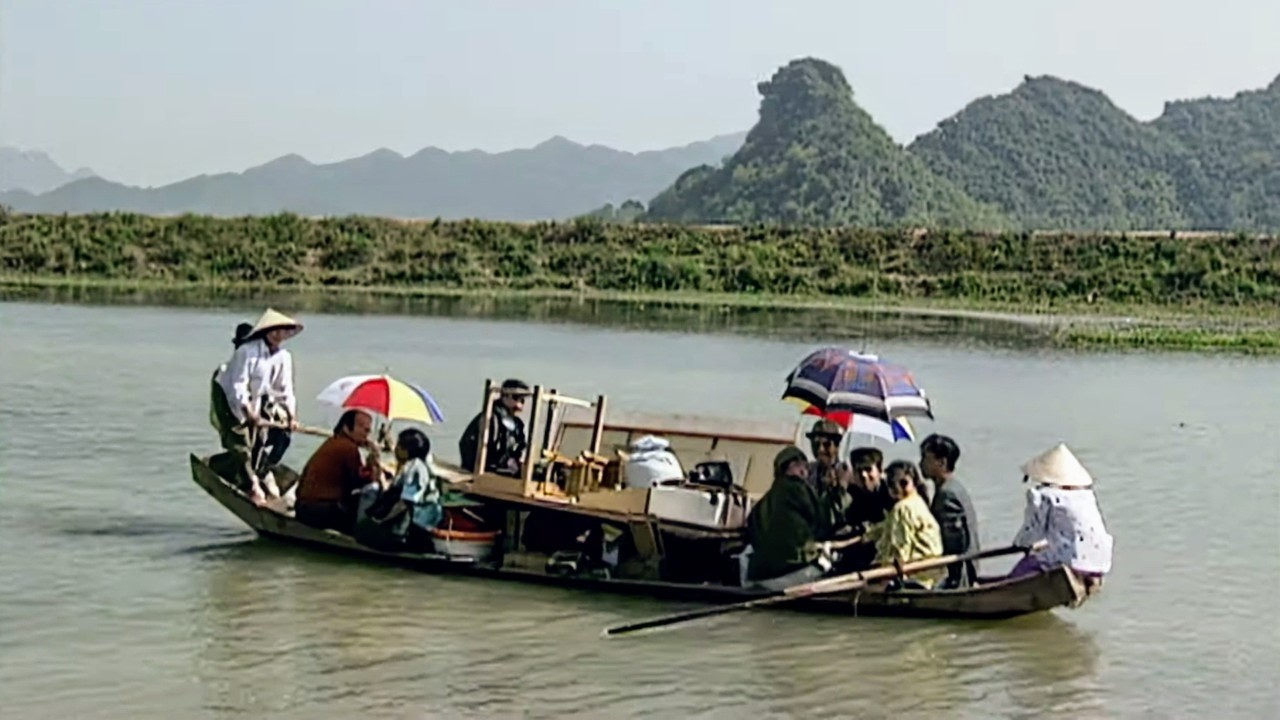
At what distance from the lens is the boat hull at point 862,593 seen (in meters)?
11.5

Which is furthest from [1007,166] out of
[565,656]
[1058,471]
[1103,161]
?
[565,656]

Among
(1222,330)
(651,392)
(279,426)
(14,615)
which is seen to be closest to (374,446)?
(279,426)

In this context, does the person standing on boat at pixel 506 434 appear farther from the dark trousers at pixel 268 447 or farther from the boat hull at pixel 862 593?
the dark trousers at pixel 268 447

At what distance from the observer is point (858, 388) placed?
1258 cm

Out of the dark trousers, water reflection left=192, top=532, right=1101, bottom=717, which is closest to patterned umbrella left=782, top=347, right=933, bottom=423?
water reflection left=192, top=532, right=1101, bottom=717

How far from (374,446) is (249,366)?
1510mm

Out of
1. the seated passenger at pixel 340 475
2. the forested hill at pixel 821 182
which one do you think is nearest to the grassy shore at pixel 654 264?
the seated passenger at pixel 340 475

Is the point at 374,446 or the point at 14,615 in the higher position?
the point at 374,446

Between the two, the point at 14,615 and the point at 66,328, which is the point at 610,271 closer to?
the point at 66,328

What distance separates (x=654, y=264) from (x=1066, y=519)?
138ft

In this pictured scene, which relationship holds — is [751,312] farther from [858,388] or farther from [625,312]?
[858,388]

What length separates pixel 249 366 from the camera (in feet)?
45.4

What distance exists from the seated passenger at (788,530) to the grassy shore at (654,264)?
3396cm

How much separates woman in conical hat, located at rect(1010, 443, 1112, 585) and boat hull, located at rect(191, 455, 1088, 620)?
0.57ft
